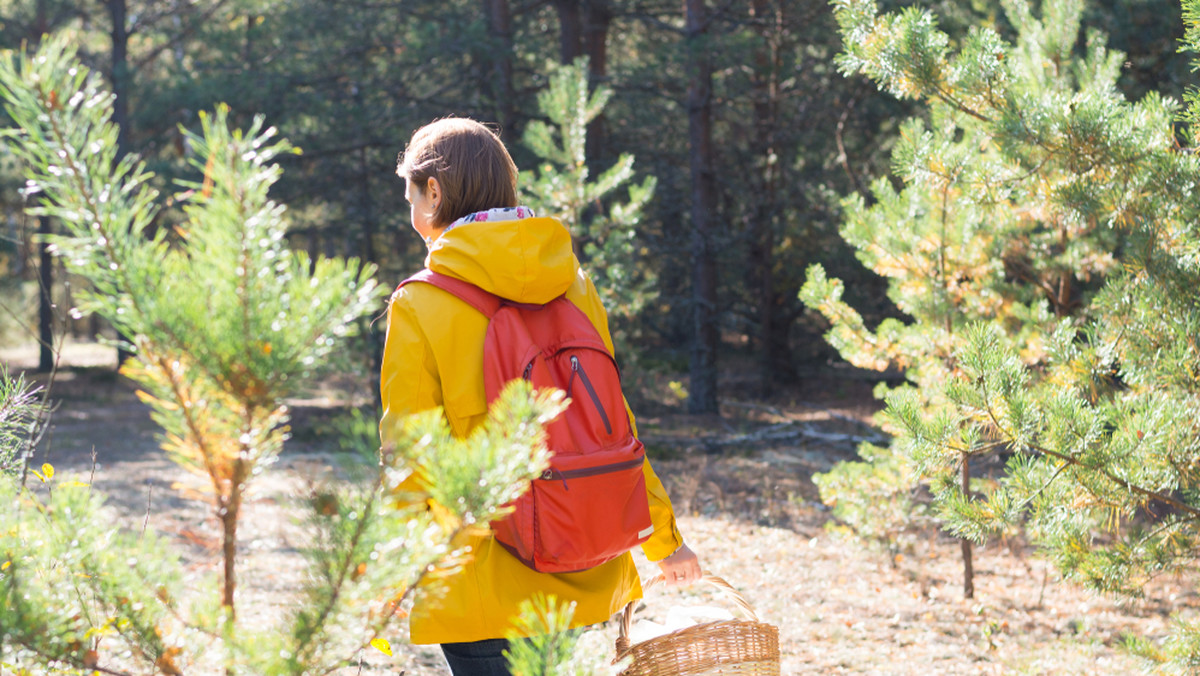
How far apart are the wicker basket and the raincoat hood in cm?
101

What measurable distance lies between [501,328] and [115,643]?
0.88 metres

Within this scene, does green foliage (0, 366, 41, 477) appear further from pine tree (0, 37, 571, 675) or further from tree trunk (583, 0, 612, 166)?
tree trunk (583, 0, 612, 166)

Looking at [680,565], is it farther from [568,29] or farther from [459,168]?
[568,29]

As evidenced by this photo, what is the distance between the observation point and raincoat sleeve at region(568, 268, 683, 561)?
1.95 meters

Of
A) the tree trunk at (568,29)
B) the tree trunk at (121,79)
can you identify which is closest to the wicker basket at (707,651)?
the tree trunk at (568,29)

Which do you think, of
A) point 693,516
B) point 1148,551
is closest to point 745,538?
point 693,516

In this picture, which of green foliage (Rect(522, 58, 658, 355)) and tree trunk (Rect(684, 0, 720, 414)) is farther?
tree trunk (Rect(684, 0, 720, 414))

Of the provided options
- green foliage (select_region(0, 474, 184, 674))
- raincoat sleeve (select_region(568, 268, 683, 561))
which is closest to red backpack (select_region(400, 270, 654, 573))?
raincoat sleeve (select_region(568, 268, 683, 561))

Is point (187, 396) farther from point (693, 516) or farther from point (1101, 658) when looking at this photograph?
point (693, 516)

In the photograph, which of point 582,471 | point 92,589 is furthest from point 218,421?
point 582,471

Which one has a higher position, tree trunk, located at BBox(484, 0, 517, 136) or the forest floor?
tree trunk, located at BBox(484, 0, 517, 136)

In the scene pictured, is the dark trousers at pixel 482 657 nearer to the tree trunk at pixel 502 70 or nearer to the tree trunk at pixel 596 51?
the tree trunk at pixel 596 51

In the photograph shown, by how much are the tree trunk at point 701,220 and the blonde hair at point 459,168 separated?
8222mm

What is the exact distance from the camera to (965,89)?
2.88 meters
